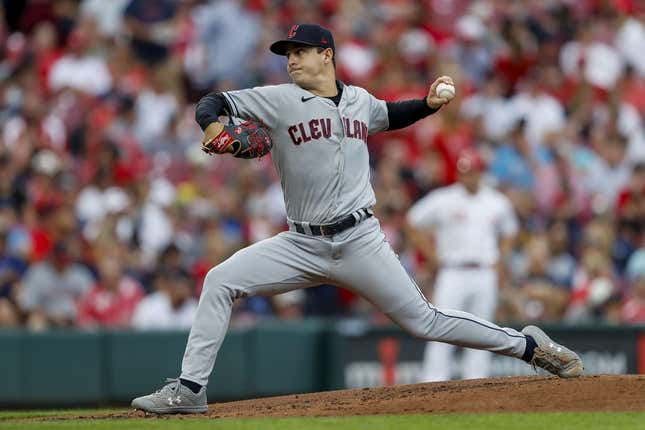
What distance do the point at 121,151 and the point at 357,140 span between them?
6459 millimetres

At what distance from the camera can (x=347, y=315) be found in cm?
1186

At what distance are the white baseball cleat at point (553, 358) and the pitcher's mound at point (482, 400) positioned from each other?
72mm

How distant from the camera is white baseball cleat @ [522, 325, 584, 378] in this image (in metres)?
6.73

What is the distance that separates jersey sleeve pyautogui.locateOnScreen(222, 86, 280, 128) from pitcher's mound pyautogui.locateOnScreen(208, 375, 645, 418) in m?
1.41

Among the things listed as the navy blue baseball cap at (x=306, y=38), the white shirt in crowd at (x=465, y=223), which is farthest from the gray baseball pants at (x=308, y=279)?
the white shirt in crowd at (x=465, y=223)

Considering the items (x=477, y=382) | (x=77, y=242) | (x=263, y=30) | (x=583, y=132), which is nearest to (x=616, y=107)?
(x=583, y=132)

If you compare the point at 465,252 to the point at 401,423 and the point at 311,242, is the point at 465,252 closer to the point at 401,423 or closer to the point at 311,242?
the point at 311,242

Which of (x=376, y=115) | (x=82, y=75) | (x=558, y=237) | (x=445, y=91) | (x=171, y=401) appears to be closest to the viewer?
(x=171, y=401)

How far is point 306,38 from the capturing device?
6.34m

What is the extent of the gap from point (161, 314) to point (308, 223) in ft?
16.3

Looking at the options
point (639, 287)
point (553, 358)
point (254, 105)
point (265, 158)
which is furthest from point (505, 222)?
point (254, 105)

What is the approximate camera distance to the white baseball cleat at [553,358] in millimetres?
6734

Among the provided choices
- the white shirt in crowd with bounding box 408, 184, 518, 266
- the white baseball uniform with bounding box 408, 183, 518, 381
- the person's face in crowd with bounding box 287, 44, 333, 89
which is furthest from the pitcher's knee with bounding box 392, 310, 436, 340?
the white shirt in crowd with bounding box 408, 184, 518, 266

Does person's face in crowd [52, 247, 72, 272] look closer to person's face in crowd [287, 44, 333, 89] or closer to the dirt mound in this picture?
the dirt mound
